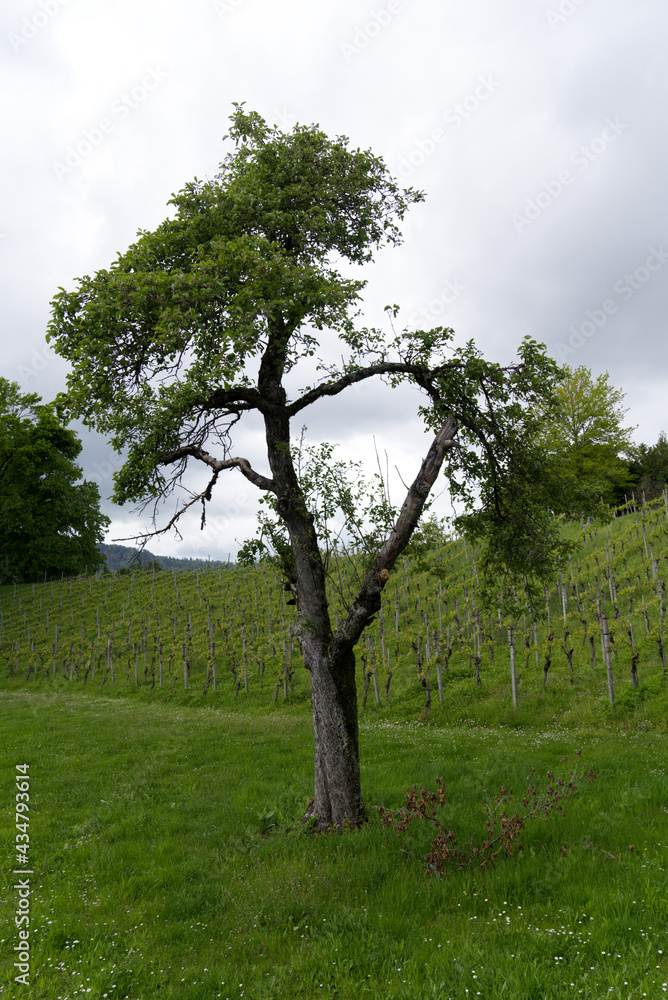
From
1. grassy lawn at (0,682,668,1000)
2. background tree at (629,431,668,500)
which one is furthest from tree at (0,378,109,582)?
background tree at (629,431,668,500)

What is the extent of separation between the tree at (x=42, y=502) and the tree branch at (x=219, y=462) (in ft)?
128

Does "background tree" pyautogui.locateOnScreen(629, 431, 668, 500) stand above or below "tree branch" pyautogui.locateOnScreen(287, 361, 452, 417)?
above

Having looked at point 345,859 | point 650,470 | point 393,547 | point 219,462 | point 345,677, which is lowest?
point 345,859

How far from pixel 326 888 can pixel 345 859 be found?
2.59 feet

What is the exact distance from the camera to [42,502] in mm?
52375

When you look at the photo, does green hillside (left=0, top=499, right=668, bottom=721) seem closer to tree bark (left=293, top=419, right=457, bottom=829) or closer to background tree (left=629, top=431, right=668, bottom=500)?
tree bark (left=293, top=419, right=457, bottom=829)

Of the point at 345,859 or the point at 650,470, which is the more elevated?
the point at 650,470

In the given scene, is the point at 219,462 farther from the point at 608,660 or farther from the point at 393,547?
the point at 608,660

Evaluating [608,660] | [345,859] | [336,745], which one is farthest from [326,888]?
[608,660]

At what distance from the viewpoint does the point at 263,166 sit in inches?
434

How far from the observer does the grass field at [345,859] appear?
5270mm

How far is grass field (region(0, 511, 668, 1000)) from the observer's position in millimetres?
5270

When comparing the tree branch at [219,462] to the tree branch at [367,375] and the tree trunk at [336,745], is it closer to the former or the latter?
the tree branch at [367,375]

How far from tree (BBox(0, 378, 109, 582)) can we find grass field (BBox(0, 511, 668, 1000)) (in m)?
31.5
